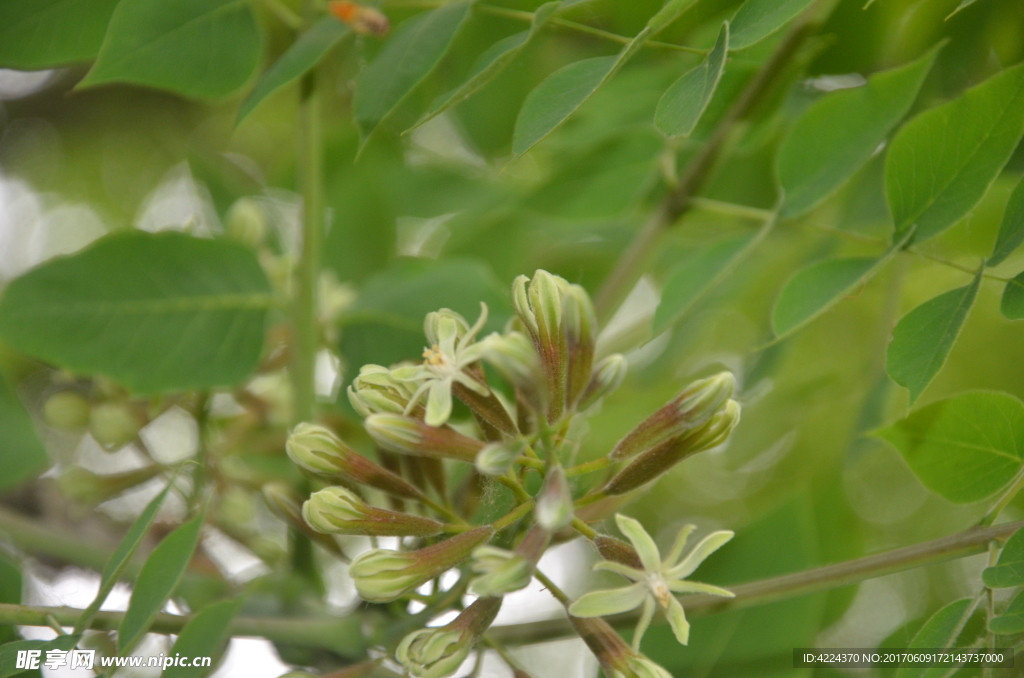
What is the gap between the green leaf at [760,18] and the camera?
61 cm

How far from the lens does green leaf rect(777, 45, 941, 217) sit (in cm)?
79

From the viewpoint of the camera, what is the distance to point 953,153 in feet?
2.35

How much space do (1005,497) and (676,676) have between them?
1.28ft

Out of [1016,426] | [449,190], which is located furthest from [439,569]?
[449,190]

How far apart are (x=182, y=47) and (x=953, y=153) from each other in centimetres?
69

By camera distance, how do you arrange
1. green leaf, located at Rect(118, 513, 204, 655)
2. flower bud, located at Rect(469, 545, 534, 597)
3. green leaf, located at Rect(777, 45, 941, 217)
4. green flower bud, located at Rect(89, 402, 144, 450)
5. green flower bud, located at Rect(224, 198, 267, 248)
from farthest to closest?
green flower bud, located at Rect(224, 198, 267, 248), green flower bud, located at Rect(89, 402, 144, 450), green leaf, located at Rect(777, 45, 941, 217), green leaf, located at Rect(118, 513, 204, 655), flower bud, located at Rect(469, 545, 534, 597)

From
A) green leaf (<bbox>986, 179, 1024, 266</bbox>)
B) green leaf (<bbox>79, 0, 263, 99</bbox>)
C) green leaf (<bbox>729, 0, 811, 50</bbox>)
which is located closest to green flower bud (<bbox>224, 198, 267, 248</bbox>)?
green leaf (<bbox>79, 0, 263, 99</bbox>)

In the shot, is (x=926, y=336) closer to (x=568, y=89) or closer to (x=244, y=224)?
(x=568, y=89)

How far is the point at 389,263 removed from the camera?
1277 mm

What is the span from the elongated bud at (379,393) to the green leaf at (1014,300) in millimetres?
475

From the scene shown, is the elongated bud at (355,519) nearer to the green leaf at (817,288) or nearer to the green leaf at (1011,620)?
the green leaf at (817,288)

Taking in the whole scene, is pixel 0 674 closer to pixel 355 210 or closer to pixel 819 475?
pixel 355 210

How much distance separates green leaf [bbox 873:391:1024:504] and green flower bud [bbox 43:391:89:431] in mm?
953

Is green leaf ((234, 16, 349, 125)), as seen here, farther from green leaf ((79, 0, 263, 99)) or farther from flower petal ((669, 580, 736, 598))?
flower petal ((669, 580, 736, 598))
